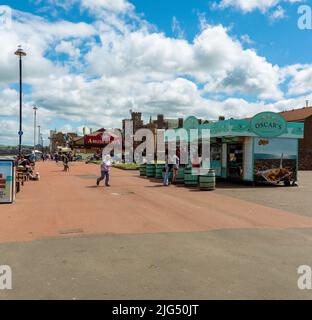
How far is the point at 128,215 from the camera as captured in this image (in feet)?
35.3

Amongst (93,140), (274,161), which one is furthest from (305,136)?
(93,140)

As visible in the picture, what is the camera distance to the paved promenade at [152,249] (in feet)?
17.1

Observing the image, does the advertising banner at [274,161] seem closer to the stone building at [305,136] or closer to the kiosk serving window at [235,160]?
the kiosk serving window at [235,160]

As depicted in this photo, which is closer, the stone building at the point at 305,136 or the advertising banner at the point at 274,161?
the advertising banner at the point at 274,161

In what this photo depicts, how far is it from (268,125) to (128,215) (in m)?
12.1

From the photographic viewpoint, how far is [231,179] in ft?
73.7

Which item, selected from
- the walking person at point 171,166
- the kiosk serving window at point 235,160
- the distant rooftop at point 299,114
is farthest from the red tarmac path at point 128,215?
the distant rooftop at point 299,114

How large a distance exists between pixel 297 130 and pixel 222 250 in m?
15.5

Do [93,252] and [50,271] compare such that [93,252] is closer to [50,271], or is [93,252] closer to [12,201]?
[50,271]

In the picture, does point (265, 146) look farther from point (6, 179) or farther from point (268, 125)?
point (6, 179)

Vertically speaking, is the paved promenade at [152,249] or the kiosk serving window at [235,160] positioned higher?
the kiosk serving window at [235,160]

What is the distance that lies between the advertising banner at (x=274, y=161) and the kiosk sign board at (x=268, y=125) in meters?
0.37

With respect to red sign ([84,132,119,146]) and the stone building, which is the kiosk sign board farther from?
red sign ([84,132,119,146])
